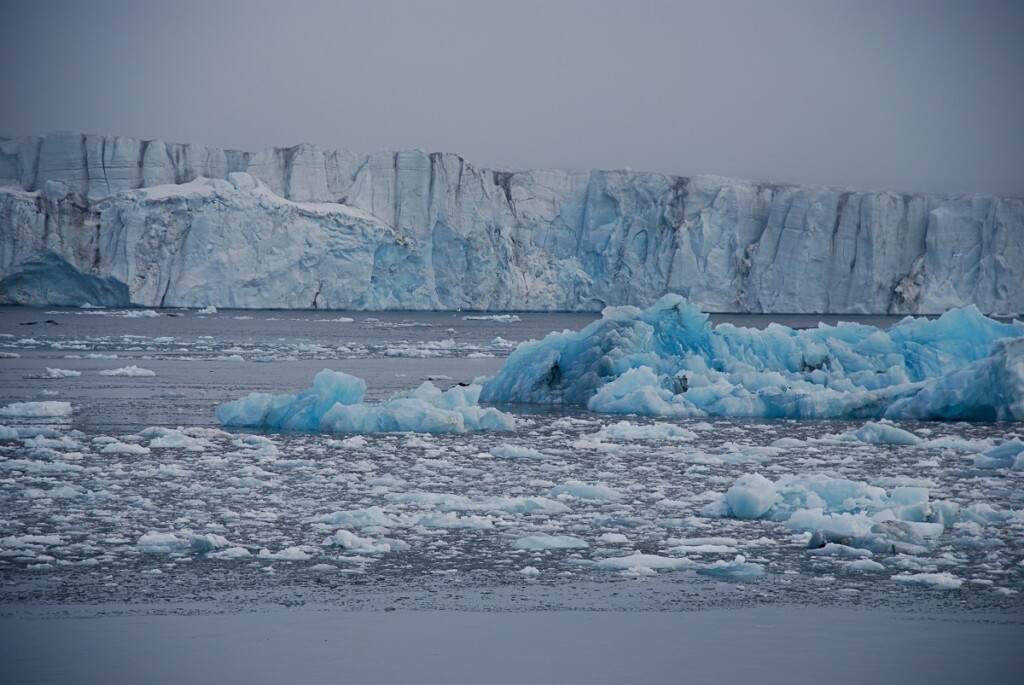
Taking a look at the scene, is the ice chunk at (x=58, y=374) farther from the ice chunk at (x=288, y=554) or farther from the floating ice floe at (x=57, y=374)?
the ice chunk at (x=288, y=554)

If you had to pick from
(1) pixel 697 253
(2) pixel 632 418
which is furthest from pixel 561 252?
(2) pixel 632 418

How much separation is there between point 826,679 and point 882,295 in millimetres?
41976

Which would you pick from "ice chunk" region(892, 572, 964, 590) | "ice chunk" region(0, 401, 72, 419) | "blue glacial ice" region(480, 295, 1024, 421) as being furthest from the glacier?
"ice chunk" region(892, 572, 964, 590)

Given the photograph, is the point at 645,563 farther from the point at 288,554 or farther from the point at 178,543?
the point at 178,543

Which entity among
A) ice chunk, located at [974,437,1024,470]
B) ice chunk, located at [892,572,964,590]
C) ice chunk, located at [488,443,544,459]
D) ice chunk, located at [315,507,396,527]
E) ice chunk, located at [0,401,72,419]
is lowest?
ice chunk, located at [0,401,72,419]

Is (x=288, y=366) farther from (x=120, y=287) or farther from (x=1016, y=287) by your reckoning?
(x=1016, y=287)

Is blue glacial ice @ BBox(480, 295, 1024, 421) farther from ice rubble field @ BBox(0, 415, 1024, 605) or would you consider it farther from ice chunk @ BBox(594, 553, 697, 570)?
ice chunk @ BBox(594, 553, 697, 570)

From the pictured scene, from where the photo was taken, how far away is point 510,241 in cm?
4475

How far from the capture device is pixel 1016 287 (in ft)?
141

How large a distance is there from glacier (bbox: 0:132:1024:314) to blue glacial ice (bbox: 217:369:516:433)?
1105 inches

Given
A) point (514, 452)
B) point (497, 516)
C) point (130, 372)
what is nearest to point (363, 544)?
point (497, 516)

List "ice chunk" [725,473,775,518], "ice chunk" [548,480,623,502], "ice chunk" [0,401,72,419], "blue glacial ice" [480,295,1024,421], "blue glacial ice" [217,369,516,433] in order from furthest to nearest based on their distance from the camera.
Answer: "blue glacial ice" [480,295,1024,421] → "ice chunk" [0,401,72,419] → "blue glacial ice" [217,369,516,433] → "ice chunk" [548,480,623,502] → "ice chunk" [725,473,775,518]

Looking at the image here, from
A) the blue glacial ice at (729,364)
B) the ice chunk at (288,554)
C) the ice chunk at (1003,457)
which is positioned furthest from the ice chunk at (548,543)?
the blue glacial ice at (729,364)

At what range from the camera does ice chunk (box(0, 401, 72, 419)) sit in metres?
13.4
